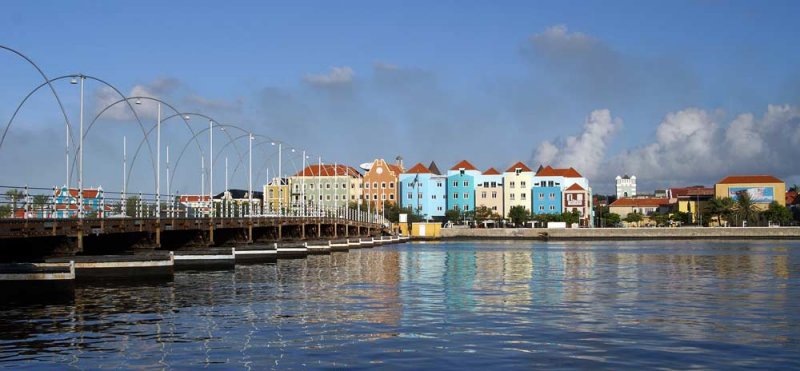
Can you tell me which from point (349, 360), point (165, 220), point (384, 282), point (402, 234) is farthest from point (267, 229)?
point (402, 234)

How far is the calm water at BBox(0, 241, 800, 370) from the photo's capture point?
883 inches

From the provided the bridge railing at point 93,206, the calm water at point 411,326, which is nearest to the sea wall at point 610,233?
the bridge railing at point 93,206

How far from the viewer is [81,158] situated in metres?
53.0

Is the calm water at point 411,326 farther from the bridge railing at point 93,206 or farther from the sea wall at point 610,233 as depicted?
the sea wall at point 610,233

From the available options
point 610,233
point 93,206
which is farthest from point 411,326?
point 610,233

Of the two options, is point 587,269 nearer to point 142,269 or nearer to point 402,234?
point 142,269

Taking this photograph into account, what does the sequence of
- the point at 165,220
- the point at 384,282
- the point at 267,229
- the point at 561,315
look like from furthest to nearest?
the point at 267,229 → the point at 165,220 → the point at 384,282 → the point at 561,315

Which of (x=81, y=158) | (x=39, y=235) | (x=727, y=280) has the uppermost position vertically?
(x=81, y=158)

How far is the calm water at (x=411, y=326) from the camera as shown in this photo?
22.4 meters

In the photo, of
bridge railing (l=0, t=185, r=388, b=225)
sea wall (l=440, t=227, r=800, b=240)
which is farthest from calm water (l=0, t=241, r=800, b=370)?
sea wall (l=440, t=227, r=800, b=240)

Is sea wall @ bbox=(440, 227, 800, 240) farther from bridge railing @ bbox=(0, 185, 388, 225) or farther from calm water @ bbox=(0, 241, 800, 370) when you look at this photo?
calm water @ bbox=(0, 241, 800, 370)

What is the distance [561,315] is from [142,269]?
24.3 m

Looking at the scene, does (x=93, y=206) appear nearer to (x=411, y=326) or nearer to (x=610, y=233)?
(x=411, y=326)

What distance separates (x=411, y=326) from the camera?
28.8 m
